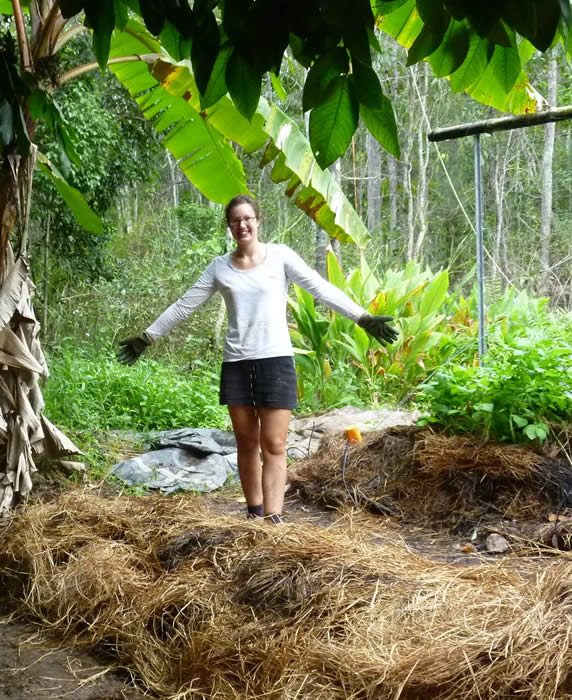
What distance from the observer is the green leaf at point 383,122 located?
52.2 inches

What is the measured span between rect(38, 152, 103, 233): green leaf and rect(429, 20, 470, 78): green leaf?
160 inches

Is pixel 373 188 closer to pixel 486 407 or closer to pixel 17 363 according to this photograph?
pixel 486 407

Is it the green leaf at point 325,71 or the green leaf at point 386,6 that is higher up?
the green leaf at point 386,6

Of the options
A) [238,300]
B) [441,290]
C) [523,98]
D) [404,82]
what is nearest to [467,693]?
[238,300]

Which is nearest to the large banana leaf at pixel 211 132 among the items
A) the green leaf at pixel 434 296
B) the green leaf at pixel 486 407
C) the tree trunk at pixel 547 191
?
the green leaf at pixel 486 407

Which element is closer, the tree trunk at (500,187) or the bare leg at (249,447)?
the bare leg at (249,447)

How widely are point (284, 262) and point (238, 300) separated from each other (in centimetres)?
34

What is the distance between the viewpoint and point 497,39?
1272 mm

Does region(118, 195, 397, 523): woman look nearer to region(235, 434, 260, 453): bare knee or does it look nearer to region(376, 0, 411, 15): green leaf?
region(235, 434, 260, 453): bare knee

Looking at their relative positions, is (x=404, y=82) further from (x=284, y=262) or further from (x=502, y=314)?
(x=284, y=262)

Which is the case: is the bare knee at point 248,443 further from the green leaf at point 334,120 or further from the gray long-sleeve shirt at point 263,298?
the green leaf at point 334,120

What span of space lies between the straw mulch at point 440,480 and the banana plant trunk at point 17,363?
1859 millimetres

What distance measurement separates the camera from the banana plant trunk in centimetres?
476

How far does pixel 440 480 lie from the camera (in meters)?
5.16
